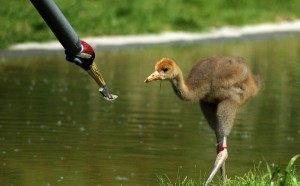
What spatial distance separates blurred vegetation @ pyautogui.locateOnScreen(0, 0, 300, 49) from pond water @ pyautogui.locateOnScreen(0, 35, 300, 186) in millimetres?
2268

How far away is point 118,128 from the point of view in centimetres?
1260

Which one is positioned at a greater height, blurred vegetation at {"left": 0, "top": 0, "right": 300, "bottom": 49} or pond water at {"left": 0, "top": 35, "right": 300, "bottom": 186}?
blurred vegetation at {"left": 0, "top": 0, "right": 300, "bottom": 49}

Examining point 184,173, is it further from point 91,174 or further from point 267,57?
point 267,57

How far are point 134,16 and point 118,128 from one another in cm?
1380

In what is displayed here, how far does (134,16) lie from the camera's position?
26203 millimetres

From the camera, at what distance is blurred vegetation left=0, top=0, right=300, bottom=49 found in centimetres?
2298

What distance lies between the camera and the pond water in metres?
9.84

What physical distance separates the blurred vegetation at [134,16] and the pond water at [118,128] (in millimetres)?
2268

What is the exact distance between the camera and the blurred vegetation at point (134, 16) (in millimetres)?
22984

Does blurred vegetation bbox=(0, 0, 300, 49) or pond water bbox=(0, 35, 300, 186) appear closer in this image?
pond water bbox=(0, 35, 300, 186)

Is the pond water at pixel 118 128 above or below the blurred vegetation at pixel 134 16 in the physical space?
below

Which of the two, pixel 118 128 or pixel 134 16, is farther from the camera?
pixel 134 16

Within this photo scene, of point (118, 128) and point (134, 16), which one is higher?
point (134, 16)

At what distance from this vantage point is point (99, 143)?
1138 centimetres
